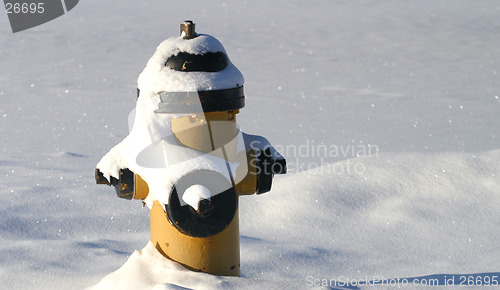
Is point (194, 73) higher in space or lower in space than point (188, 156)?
higher

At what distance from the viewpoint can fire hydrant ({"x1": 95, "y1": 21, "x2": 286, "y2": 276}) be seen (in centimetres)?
171

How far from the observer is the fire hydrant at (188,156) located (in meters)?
1.71

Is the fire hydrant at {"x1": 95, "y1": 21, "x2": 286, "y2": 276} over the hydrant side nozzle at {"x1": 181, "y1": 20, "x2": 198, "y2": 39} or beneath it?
beneath

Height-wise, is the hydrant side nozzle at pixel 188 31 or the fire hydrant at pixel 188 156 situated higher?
the hydrant side nozzle at pixel 188 31

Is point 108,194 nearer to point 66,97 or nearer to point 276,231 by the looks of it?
point 276,231

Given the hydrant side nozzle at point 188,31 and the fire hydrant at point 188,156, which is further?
the hydrant side nozzle at point 188,31

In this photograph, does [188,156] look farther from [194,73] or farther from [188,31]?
[188,31]

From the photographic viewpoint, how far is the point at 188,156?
5.70 feet

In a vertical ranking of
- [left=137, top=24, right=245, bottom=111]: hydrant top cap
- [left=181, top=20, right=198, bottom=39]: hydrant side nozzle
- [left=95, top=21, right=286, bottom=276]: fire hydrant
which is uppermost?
[left=181, top=20, right=198, bottom=39]: hydrant side nozzle

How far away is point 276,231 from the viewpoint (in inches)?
103

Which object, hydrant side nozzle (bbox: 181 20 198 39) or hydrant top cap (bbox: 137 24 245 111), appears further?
hydrant side nozzle (bbox: 181 20 198 39)

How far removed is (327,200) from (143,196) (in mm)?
1227

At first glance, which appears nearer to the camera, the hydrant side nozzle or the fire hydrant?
the fire hydrant

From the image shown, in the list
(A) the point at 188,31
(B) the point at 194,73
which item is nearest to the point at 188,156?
(B) the point at 194,73
